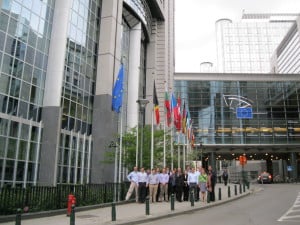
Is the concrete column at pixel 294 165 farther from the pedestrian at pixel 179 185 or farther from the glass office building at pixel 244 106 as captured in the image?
the pedestrian at pixel 179 185

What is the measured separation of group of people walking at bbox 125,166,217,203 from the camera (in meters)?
19.8

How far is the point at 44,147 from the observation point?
25.9 m

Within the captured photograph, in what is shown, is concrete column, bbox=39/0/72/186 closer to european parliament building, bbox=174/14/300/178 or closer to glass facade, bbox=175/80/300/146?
glass facade, bbox=175/80/300/146

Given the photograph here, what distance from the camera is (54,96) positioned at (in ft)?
88.1

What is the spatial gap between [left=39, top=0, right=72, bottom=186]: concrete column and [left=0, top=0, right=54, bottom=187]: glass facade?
1.44 feet

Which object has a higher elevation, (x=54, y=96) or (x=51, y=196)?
(x=54, y=96)

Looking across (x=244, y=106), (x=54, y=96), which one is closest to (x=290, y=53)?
(x=244, y=106)

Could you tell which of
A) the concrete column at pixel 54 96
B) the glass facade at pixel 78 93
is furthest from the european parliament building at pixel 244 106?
the concrete column at pixel 54 96

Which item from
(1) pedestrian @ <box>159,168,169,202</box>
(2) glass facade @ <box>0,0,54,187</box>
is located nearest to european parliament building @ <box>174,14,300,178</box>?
(2) glass facade @ <box>0,0,54,187</box>

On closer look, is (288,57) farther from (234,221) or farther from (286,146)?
(234,221)

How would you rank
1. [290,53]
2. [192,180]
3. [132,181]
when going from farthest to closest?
[290,53], [192,180], [132,181]

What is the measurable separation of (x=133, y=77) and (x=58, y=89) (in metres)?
14.6

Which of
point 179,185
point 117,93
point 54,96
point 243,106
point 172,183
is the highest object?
point 243,106

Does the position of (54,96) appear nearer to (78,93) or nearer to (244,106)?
(78,93)
